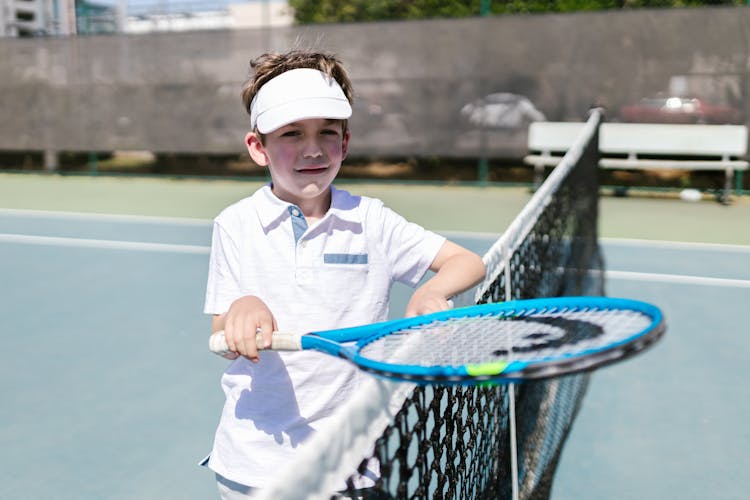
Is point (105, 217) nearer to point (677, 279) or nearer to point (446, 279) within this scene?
point (677, 279)

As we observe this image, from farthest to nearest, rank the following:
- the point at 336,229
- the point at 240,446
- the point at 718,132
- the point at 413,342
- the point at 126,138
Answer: the point at 126,138
the point at 718,132
the point at 336,229
the point at 240,446
the point at 413,342

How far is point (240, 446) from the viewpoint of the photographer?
5.19 feet

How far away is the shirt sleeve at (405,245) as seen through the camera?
5.82ft

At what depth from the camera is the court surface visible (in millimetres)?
2814

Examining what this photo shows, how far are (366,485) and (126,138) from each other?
11749 mm

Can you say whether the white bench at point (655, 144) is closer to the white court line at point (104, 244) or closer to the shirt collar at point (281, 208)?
the white court line at point (104, 244)

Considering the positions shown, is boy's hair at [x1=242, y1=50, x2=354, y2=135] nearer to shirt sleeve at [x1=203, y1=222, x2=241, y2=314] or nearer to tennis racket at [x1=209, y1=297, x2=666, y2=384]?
shirt sleeve at [x1=203, y1=222, x2=241, y2=314]

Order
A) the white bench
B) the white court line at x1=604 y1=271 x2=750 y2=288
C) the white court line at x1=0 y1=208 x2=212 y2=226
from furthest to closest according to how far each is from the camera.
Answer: the white bench < the white court line at x1=0 y1=208 x2=212 y2=226 < the white court line at x1=604 y1=271 x2=750 y2=288

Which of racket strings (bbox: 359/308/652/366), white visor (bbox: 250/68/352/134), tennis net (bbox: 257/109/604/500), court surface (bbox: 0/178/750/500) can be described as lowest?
court surface (bbox: 0/178/750/500)

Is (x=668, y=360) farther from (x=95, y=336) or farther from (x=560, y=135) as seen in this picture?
(x=560, y=135)

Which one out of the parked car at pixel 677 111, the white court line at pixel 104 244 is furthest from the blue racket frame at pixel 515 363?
the parked car at pixel 677 111

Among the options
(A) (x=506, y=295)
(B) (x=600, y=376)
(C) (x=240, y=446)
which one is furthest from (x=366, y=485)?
(B) (x=600, y=376)

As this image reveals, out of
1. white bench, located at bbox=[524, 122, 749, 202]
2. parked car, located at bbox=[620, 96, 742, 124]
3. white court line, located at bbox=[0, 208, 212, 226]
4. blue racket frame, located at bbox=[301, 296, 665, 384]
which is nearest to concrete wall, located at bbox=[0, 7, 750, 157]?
parked car, located at bbox=[620, 96, 742, 124]

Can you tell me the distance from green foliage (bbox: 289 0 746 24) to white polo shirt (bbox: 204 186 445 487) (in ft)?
31.7
